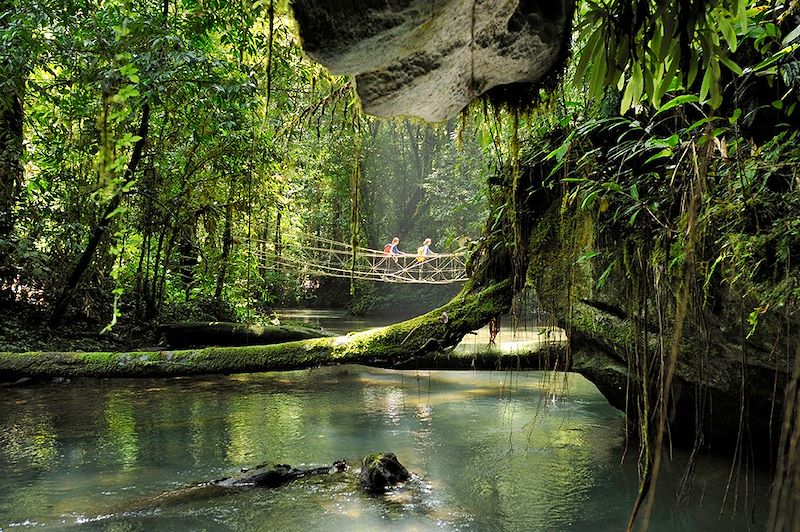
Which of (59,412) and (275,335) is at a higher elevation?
(275,335)

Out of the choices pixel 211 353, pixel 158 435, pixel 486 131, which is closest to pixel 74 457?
pixel 158 435

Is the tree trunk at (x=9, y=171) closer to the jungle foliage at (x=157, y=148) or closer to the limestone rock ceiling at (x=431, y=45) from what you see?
the jungle foliage at (x=157, y=148)

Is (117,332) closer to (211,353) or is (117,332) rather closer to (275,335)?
(275,335)

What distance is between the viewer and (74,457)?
4195 mm

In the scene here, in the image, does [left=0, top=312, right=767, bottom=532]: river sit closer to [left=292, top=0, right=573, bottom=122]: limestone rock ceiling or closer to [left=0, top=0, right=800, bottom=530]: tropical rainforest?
[left=0, top=0, right=800, bottom=530]: tropical rainforest

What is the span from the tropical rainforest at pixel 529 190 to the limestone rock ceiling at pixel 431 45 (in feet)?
0.23

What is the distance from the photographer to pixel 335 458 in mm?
4336

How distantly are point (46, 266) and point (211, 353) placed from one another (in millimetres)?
4530

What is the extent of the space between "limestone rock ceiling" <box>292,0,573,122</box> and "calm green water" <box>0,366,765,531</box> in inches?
90.3

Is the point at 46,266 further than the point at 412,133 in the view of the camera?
No

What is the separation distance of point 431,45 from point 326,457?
3.40 m

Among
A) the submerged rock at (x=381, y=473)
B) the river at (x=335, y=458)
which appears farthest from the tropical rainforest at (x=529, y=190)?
the submerged rock at (x=381, y=473)

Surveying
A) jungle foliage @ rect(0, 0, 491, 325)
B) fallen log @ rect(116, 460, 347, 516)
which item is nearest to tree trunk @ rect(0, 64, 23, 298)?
jungle foliage @ rect(0, 0, 491, 325)

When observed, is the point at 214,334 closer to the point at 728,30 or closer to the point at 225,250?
the point at 225,250
